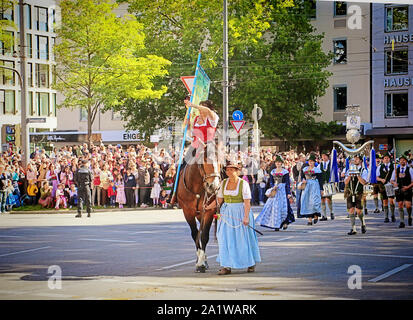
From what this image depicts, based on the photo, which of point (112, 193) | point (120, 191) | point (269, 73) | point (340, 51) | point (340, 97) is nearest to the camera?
point (120, 191)

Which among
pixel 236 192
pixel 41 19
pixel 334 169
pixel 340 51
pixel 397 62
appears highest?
pixel 340 51

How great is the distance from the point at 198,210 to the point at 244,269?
3.79 ft

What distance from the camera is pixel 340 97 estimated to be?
5038 cm

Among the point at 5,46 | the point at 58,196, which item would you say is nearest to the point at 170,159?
the point at 58,196

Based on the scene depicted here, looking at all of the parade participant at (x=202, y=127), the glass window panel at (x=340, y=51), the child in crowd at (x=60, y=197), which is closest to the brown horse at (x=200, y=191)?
the parade participant at (x=202, y=127)

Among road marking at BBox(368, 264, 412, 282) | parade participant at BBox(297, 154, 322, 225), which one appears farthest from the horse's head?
parade participant at BBox(297, 154, 322, 225)

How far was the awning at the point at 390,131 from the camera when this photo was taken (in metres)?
47.0

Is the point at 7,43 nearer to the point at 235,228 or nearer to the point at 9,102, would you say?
the point at 9,102

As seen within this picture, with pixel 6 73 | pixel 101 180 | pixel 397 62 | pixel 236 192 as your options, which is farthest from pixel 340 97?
pixel 236 192

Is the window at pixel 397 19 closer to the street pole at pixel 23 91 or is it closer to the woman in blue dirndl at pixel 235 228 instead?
the street pole at pixel 23 91

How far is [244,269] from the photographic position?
10.9 meters

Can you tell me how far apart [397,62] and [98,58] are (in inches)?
1050

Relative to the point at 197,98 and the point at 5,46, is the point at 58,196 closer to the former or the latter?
the point at 5,46

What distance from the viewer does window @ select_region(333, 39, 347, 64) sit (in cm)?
4950
